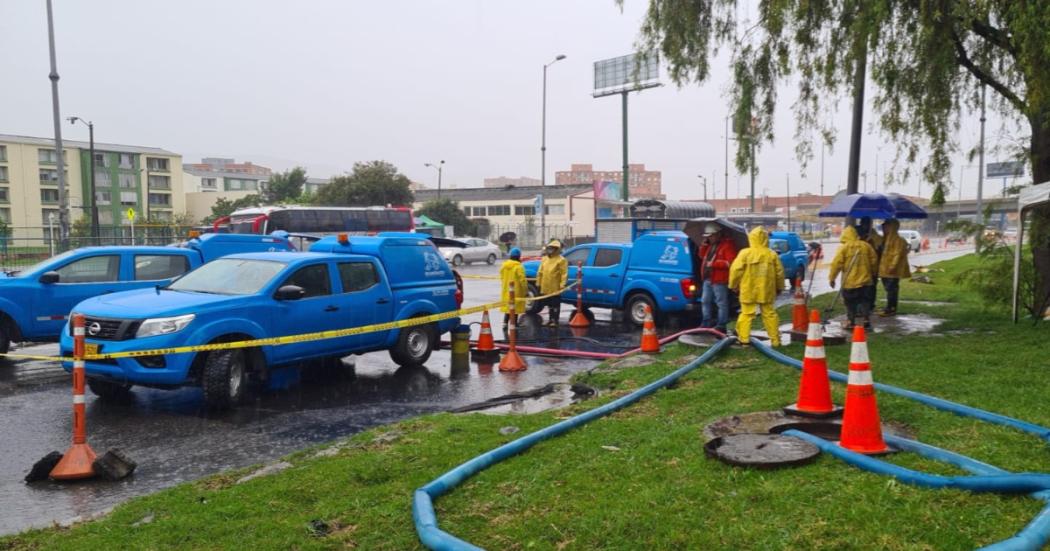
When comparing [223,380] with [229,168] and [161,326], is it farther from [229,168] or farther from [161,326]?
[229,168]

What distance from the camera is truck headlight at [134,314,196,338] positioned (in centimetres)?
764

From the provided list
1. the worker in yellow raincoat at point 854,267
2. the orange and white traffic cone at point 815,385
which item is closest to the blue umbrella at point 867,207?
the worker in yellow raincoat at point 854,267

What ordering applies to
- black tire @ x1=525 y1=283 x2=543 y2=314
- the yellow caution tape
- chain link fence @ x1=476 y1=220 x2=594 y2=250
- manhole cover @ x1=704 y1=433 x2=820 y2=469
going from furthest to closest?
chain link fence @ x1=476 y1=220 x2=594 y2=250, black tire @ x1=525 y1=283 x2=543 y2=314, the yellow caution tape, manhole cover @ x1=704 y1=433 x2=820 y2=469

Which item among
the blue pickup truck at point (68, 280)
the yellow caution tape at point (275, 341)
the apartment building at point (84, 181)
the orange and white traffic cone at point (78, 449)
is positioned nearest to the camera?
the orange and white traffic cone at point (78, 449)

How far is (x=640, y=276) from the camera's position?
1486 cm

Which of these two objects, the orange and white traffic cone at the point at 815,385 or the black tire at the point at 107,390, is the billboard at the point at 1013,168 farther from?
the black tire at the point at 107,390

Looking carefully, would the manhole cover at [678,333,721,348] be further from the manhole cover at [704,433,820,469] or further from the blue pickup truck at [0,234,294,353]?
the blue pickup truck at [0,234,294,353]

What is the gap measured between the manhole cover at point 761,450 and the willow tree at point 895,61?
6864mm

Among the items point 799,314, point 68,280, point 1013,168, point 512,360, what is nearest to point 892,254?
point 1013,168

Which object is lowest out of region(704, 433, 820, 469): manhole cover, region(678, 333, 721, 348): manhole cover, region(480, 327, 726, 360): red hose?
region(480, 327, 726, 360): red hose

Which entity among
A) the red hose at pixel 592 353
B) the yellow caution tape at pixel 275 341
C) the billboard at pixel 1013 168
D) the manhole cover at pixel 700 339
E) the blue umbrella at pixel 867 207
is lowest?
the red hose at pixel 592 353

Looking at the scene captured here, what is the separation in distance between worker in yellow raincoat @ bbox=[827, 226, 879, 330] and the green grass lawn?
13.0 ft

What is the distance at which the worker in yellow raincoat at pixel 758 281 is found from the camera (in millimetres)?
9430

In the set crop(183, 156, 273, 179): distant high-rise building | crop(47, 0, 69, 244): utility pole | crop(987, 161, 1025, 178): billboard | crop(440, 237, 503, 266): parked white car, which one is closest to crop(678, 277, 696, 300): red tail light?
crop(987, 161, 1025, 178): billboard
